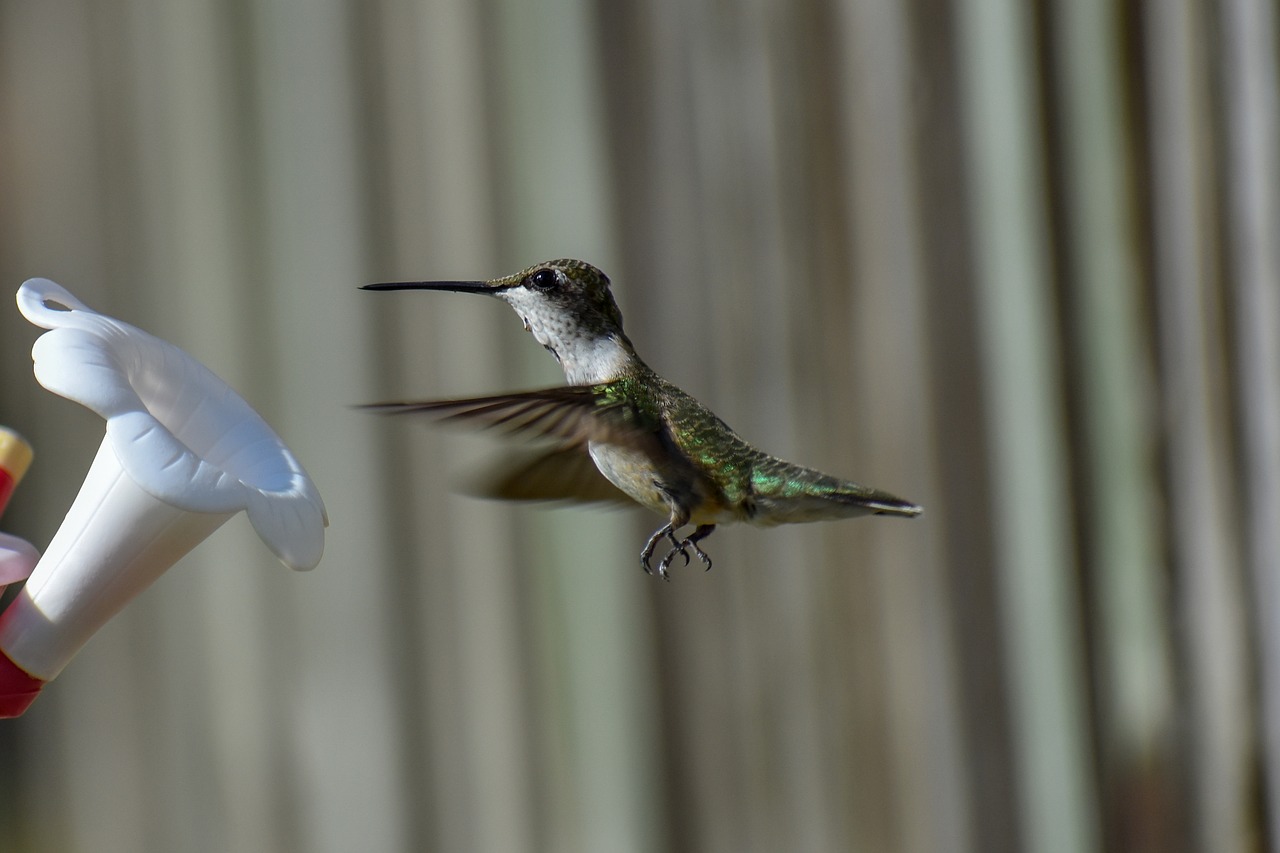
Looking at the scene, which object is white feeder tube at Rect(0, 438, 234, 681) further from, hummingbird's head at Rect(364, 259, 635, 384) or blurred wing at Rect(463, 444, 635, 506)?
hummingbird's head at Rect(364, 259, 635, 384)

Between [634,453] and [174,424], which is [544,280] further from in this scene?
[174,424]

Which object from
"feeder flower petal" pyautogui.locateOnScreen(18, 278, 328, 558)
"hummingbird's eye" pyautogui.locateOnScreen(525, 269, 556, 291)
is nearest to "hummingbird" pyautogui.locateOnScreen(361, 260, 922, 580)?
"hummingbird's eye" pyautogui.locateOnScreen(525, 269, 556, 291)

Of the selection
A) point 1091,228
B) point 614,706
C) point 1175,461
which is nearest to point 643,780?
point 614,706

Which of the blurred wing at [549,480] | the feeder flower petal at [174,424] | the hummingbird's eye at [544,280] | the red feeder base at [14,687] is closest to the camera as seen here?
the feeder flower petal at [174,424]

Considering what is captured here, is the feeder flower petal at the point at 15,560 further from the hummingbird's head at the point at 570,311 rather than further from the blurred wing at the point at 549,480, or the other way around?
the hummingbird's head at the point at 570,311

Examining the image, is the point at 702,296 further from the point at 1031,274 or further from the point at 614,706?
the point at 614,706

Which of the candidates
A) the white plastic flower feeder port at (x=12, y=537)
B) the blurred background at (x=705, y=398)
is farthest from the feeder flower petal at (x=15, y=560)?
the blurred background at (x=705, y=398)
